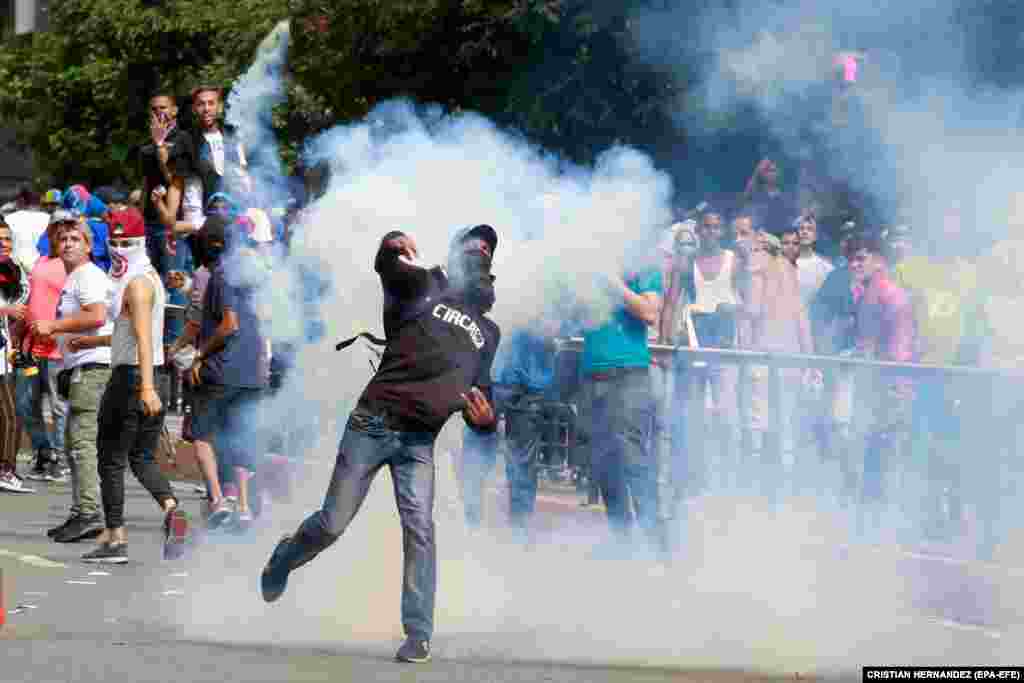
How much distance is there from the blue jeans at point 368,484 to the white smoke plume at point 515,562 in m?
0.45

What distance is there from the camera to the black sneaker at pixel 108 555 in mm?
11539

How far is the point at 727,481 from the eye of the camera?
1282cm

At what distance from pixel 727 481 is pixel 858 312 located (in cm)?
126

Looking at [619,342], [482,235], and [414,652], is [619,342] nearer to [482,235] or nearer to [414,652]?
[482,235]

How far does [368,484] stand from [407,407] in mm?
379

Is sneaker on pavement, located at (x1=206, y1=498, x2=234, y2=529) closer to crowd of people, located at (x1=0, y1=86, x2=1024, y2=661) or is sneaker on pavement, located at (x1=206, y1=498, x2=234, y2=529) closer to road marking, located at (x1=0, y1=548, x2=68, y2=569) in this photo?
crowd of people, located at (x1=0, y1=86, x2=1024, y2=661)

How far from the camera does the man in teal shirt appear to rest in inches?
430

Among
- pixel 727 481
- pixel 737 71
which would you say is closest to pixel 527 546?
pixel 727 481

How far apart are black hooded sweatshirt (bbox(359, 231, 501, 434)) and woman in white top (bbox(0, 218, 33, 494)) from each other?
667 cm

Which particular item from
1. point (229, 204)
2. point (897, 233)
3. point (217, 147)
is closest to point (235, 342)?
point (229, 204)

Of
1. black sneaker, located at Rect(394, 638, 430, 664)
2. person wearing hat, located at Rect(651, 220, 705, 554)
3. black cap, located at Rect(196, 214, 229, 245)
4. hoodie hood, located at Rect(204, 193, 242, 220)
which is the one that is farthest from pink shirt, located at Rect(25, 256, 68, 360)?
black sneaker, located at Rect(394, 638, 430, 664)

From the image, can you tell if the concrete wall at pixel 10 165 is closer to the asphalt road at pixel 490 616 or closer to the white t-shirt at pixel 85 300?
the white t-shirt at pixel 85 300

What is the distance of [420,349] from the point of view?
29.0 feet

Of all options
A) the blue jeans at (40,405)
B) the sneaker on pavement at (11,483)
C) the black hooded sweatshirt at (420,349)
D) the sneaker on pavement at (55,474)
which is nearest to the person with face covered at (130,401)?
the black hooded sweatshirt at (420,349)
